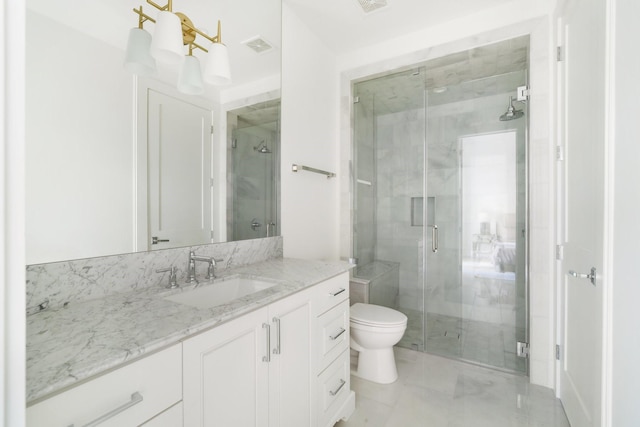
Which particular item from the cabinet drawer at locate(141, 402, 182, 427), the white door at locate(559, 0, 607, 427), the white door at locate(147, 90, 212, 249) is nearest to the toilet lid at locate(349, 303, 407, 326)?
the white door at locate(559, 0, 607, 427)

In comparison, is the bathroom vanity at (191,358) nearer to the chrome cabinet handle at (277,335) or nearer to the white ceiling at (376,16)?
the chrome cabinet handle at (277,335)

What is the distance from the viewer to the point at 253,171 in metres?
1.85

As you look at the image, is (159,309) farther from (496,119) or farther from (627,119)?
(496,119)

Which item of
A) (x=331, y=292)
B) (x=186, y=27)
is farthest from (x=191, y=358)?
(x=186, y=27)

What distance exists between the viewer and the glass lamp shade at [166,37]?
1187mm

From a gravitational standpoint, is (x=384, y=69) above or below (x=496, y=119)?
above

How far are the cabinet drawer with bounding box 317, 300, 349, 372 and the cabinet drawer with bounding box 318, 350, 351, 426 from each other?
48 mm

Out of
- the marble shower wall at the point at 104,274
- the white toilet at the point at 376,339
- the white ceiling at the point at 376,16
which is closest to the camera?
the marble shower wall at the point at 104,274

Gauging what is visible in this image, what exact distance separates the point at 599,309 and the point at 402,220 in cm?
169

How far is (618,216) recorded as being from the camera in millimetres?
1060

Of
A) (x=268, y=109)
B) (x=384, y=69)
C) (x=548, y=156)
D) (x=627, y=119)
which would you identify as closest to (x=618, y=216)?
(x=627, y=119)

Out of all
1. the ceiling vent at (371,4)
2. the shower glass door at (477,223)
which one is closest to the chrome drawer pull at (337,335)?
the shower glass door at (477,223)

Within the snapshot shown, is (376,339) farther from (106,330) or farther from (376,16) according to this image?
(376,16)

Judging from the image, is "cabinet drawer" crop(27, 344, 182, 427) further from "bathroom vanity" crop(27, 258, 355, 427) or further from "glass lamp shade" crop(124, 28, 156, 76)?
"glass lamp shade" crop(124, 28, 156, 76)
